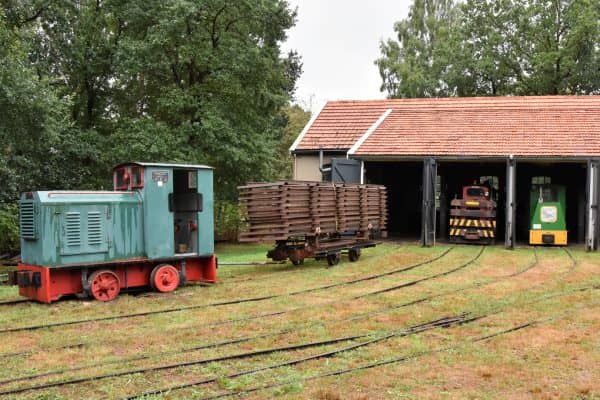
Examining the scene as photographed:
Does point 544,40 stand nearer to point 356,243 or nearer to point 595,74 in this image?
point 595,74

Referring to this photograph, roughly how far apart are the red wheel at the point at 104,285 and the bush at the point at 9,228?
9104mm

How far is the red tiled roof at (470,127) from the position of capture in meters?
20.3

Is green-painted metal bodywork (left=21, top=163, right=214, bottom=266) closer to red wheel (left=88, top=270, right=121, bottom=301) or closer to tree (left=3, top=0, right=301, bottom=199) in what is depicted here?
red wheel (left=88, top=270, right=121, bottom=301)

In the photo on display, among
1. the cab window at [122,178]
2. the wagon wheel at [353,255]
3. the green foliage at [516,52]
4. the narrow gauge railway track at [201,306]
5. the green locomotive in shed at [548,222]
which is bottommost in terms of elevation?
the narrow gauge railway track at [201,306]

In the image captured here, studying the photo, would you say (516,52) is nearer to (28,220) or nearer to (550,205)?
(550,205)

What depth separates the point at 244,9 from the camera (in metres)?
21.1

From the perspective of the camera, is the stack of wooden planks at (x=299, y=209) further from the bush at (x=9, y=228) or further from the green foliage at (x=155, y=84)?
the bush at (x=9, y=228)

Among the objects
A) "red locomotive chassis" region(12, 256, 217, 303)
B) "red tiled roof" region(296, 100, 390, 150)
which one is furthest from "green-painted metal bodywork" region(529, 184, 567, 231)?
"red locomotive chassis" region(12, 256, 217, 303)

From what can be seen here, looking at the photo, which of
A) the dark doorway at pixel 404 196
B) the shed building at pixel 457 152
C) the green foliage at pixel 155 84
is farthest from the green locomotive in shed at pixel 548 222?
the green foliage at pixel 155 84

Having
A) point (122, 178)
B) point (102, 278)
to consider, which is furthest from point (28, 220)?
point (122, 178)

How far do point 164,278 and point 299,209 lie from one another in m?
4.11

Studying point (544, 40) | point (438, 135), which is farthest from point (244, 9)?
point (544, 40)

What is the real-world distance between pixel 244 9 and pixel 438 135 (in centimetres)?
825

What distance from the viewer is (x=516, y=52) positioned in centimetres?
3756
